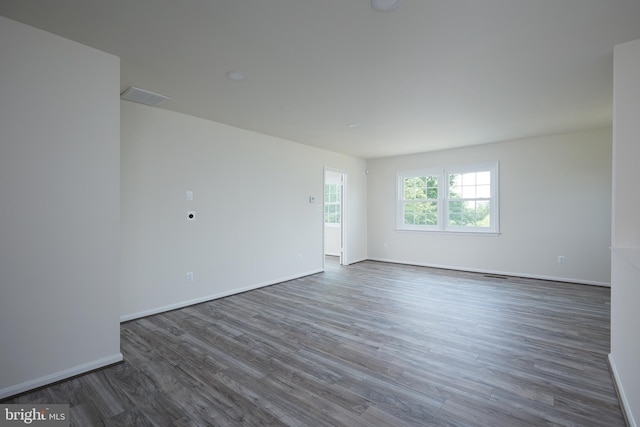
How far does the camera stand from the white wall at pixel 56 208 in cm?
201

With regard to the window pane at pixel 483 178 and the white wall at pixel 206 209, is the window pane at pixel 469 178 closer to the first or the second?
the window pane at pixel 483 178

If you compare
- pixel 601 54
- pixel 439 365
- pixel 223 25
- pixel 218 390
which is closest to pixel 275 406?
pixel 218 390

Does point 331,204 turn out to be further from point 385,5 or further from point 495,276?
point 385,5

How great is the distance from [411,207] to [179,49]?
5.59 metres

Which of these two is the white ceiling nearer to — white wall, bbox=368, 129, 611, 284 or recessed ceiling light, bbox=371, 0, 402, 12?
recessed ceiling light, bbox=371, 0, 402, 12

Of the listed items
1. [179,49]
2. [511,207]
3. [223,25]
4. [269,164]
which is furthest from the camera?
[511,207]

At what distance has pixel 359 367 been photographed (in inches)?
93.8

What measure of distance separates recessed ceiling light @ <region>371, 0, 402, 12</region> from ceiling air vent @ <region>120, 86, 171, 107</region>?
2.50 m

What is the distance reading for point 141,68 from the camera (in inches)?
105

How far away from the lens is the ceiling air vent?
310 cm

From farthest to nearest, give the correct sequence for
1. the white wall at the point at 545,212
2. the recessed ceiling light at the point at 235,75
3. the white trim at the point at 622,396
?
the white wall at the point at 545,212, the recessed ceiling light at the point at 235,75, the white trim at the point at 622,396

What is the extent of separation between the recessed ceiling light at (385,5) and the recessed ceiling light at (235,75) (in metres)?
1.43

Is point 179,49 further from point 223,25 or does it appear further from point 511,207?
point 511,207

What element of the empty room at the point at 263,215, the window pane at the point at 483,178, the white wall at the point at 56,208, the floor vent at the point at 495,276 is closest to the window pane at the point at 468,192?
the window pane at the point at 483,178
